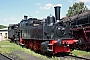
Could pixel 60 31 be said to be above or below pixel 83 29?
below

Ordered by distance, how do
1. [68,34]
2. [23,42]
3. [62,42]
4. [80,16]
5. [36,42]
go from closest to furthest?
[62,42], [68,34], [36,42], [80,16], [23,42]

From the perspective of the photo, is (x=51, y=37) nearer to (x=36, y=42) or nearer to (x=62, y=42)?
(x=62, y=42)

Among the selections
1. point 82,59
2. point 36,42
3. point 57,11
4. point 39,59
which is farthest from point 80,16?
point 39,59

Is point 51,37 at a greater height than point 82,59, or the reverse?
point 51,37

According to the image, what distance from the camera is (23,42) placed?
19547 millimetres

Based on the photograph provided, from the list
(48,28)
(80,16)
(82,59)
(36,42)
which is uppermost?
(80,16)

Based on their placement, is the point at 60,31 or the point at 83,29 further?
the point at 83,29

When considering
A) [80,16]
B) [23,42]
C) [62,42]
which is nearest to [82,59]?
[62,42]

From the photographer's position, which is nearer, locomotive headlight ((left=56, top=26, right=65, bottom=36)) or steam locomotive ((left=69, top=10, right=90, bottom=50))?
locomotive headlight ((left=56, top=26, right=65, bottom=36))

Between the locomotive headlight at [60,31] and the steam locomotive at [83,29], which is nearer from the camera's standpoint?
the locomotive headlight at [60,31]

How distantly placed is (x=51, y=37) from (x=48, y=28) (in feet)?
2.12

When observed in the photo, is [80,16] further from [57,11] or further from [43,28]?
[43,28]

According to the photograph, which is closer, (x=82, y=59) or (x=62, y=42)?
(x=82, y=59)

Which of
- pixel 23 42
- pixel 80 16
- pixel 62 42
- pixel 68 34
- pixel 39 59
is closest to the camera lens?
pixel 39 59
